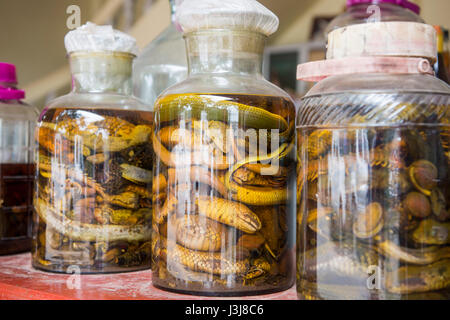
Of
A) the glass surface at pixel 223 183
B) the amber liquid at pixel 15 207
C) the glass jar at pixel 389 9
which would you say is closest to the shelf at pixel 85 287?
the glass surface at pixel 223 183

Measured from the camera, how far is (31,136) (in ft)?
2.93

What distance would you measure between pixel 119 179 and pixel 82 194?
0.05 meters

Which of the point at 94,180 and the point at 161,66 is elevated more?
the point at 161,66

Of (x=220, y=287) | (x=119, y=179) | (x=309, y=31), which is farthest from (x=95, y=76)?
(x=309, y=31)

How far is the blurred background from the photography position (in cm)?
205

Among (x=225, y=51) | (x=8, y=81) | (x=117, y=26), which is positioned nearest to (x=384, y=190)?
(x=225, y=51)

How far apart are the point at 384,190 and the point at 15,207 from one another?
59 cm

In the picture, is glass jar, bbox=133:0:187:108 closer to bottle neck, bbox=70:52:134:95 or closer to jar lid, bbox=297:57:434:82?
bottle neck, bbox=70:52:134:95

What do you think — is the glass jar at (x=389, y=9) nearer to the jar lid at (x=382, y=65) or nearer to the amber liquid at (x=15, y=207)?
the jar lid at (x=382, y=65)

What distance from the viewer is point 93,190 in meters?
0.67

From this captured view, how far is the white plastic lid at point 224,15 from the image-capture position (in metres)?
0.58

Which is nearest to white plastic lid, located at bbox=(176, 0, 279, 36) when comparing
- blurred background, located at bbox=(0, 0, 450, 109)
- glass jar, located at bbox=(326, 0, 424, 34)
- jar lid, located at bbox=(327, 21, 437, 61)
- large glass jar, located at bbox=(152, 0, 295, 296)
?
large glass jar, located at bbox=(152, 0, 295, 296)

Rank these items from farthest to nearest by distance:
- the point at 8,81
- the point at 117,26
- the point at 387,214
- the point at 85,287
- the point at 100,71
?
the point at 117,26 < the point at 8,81 < the point at 100,71 < the point at 85,287 < the point at 387,214

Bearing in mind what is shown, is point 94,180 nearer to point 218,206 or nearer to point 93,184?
point 93,184
